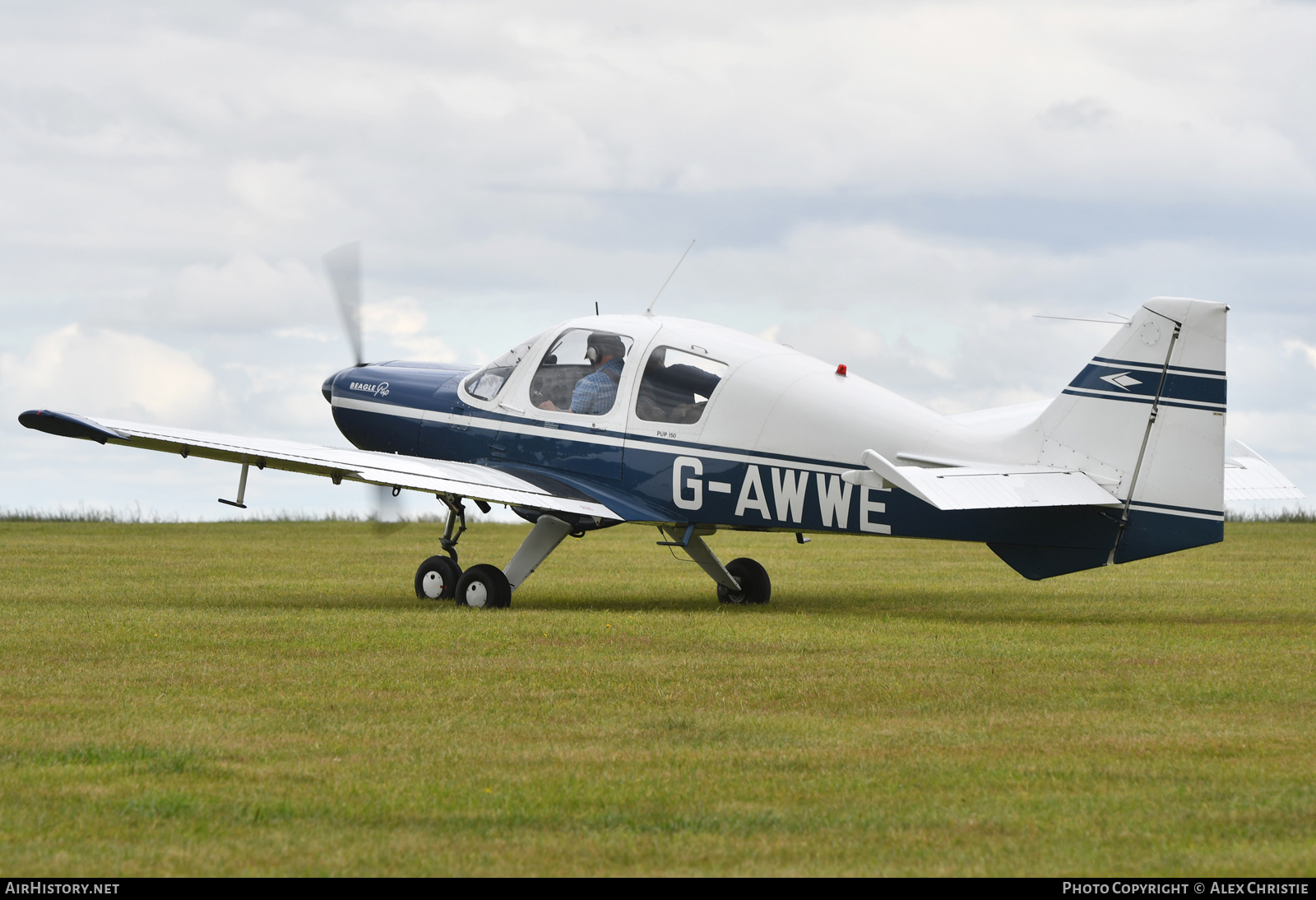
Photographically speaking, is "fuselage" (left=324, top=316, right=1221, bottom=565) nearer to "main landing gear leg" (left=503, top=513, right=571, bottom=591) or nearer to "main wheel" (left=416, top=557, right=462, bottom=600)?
"main landing gear leg" (left=503, top=513, right=571, bottom=591)

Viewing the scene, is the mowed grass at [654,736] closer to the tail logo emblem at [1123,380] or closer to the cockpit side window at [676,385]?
the cockpit side window at [676,385]

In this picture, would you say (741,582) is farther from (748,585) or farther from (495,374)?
(495,374)

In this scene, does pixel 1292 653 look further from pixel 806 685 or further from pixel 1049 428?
pixel 806 685

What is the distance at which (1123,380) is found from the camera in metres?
12.2

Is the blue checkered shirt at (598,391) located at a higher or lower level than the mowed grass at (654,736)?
higher

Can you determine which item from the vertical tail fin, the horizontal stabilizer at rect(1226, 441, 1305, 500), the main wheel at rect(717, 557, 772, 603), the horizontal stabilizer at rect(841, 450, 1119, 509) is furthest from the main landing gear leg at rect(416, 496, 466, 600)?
the horizontal stabilizer at rect(1226, 441, 1305, 500)

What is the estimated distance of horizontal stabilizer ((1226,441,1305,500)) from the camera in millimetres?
14969

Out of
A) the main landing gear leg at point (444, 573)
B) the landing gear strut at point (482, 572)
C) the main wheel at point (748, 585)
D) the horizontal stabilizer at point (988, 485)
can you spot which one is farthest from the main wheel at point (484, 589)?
the horizontal stabilizer at point (988, 485)

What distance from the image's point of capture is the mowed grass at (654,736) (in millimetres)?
5441

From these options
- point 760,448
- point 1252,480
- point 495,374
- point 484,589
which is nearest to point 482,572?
point 484,589

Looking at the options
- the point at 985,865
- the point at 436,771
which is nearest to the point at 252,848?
the point at 436,771

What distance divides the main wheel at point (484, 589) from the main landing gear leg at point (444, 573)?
497mm

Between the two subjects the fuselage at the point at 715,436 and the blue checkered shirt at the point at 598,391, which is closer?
the fuselage at the point at 715,436

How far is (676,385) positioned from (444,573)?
3084mm
